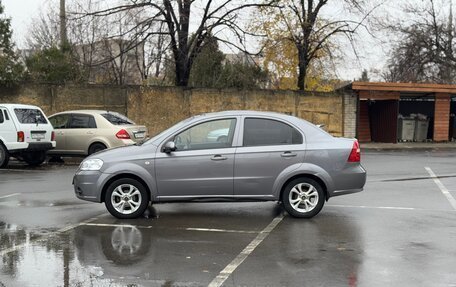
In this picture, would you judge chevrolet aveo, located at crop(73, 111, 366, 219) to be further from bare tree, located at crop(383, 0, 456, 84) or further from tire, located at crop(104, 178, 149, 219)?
bare tree, located at crop(383, 0, 456, 84)

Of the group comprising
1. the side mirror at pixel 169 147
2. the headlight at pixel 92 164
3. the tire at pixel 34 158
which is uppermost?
the side mirror at pixel 169 147

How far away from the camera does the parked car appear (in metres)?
15.0

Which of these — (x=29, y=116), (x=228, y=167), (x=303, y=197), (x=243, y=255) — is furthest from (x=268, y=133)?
(x=29, y=116)

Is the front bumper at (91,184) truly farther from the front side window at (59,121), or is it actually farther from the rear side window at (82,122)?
the front side window at (59,121)

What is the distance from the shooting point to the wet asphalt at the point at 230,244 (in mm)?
5223

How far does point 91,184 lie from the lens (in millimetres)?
7902

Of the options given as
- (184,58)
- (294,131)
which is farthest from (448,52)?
(294,131)

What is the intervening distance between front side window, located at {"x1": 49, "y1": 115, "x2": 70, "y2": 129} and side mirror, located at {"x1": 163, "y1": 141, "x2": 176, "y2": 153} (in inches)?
353

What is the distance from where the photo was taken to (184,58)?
922 inches

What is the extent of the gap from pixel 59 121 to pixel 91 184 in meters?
8.79

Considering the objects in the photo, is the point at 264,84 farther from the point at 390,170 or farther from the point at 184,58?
the point at 390,170

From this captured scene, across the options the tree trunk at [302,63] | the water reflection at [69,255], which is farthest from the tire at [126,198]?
the tree trunk at [302,63]

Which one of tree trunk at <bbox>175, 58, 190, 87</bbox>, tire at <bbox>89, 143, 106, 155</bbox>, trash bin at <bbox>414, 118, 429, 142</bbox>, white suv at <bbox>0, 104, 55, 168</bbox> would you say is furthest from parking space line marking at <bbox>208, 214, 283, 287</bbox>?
trash bin at <bbox>414, 118, 429, 142</bbox>

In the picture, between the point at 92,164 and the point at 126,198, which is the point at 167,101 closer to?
the point at 92,164
